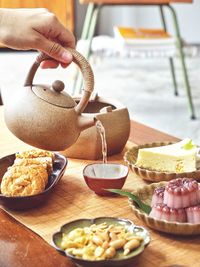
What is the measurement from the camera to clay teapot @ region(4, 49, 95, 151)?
107 centimetres

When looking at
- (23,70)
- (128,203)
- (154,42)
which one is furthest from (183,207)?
(23,70)

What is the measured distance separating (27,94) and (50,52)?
101 millimetres

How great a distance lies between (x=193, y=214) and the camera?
897 mm

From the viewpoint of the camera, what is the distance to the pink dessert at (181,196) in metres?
0.91

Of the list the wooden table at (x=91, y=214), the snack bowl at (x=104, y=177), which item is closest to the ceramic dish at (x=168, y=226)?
the wooden table at (x=91, y=214)

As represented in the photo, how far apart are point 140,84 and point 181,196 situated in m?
3.64

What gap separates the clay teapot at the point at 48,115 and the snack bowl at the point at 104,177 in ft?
0.25

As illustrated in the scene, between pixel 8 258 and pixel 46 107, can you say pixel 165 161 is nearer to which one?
pixel 46 107

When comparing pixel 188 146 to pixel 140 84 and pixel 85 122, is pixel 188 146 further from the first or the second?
pixel 140 84

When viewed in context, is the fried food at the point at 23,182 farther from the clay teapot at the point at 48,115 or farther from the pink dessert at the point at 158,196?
the pink dessert at the point at 158,196

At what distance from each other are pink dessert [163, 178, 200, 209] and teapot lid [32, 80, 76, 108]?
292mm

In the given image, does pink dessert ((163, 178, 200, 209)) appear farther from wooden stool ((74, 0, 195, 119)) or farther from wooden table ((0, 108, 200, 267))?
wooden stool ((74, 0, 195, 119))

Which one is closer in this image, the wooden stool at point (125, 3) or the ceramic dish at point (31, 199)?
the ceramic dish at point (31, 199)

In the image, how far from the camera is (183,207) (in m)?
0.91
